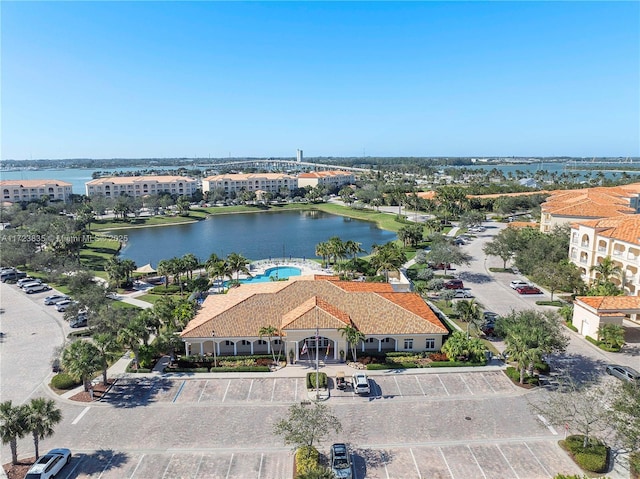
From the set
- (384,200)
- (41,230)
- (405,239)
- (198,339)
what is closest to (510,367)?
(198,339)

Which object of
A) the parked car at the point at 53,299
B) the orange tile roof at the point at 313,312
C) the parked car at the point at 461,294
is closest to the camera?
the orange tile roof at the point at 313,312

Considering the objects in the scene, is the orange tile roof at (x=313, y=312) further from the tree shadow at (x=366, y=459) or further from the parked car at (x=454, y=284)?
the parked car at (x=454, y=284)

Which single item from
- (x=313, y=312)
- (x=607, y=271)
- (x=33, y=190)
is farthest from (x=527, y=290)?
(x=33, y=190)

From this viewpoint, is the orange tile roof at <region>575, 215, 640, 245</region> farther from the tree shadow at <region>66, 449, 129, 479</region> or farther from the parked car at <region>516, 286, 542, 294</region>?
the tree shadow at <region>66, 449, 129, 479</region>

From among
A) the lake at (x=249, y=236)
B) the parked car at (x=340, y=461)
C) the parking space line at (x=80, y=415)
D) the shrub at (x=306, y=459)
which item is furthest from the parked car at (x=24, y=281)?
the parked car at (x=340, y=461)

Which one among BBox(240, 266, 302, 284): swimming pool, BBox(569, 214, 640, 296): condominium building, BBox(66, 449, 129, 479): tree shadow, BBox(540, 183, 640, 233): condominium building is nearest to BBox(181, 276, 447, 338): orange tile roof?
BBox(66, 449, 129, 479): tree shadow
